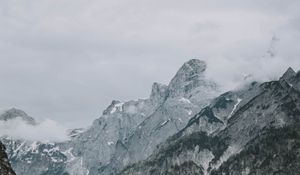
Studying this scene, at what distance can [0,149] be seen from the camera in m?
153

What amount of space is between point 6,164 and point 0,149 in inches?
154

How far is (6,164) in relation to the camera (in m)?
154
